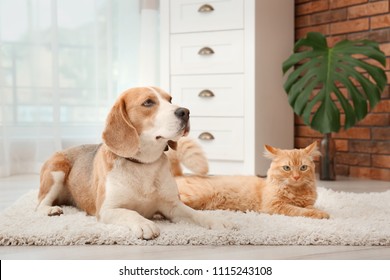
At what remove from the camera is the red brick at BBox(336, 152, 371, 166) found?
11.9 feet

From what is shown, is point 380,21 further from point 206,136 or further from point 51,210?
point 51,210

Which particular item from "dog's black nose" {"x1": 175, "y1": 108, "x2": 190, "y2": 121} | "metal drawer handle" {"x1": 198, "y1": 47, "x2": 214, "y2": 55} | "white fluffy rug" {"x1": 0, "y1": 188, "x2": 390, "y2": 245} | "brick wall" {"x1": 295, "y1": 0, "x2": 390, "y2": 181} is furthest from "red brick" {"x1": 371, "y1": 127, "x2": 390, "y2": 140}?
"dog's black nose" {"x1": 175, "y1": 108, "x2": 190, "y2": 121}

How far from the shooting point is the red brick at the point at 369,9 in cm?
347

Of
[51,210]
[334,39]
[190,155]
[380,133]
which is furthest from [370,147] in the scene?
[51,210]

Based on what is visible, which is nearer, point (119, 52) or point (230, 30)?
point (230, 30)

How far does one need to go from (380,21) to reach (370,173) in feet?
3.34

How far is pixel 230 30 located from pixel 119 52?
3.09ft

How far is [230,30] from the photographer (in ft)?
11.7

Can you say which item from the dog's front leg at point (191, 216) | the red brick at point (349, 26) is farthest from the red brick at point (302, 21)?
the dog's front leg at point (191, 216)

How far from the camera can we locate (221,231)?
1725mm

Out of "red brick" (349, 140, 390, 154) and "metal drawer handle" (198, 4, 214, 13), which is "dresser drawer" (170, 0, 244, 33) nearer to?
"metal drawer handle" (198, 4, 214, 13)

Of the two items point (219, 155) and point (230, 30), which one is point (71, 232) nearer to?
point (219, 155)
